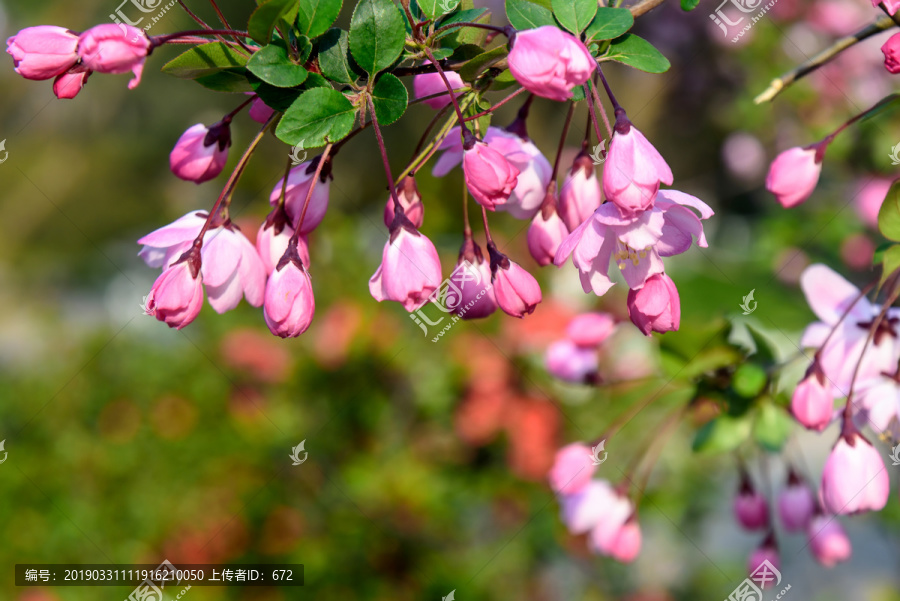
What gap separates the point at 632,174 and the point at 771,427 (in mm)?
514

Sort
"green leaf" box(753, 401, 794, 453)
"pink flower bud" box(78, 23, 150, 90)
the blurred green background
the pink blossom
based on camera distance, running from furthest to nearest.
Result: the blurred green background < "green leaf" box(753, 401, 794, 453) < the pink blossom < "pink flower bud" box(78, 23, 150, 90)

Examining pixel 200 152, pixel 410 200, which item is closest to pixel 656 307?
pixel 410 200

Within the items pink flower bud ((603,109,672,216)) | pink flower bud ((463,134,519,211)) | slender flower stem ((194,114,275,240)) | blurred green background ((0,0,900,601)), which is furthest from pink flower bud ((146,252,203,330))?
blurred green background ((0,0,900,601))

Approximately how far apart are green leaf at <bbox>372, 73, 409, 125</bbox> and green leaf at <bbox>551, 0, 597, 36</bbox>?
0.49ft

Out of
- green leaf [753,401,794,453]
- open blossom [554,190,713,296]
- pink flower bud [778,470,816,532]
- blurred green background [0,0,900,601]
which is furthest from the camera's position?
blurred green background [0,0,900,601]

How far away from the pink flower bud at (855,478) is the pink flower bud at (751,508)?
31cm

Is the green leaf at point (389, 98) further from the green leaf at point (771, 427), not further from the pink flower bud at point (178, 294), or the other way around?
the green leaf at point (771, 427)

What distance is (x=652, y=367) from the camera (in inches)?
64.1

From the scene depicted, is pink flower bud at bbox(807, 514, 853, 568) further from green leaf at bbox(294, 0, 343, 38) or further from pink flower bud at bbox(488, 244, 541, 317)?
green leaf at bbox(294, 0, 343, 38)

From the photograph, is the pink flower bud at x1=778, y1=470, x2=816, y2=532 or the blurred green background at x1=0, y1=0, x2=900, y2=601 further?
the blurred green background at x1=0, y1=0, x2=900, y2=601

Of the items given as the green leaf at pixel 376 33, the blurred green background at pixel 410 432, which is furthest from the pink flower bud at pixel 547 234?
the blurred green background at pixel 410 432

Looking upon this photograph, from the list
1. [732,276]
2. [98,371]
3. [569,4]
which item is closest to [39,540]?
[98,371]

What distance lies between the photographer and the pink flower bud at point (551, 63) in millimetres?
522

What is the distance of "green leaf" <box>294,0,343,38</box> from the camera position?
57 centimetres
